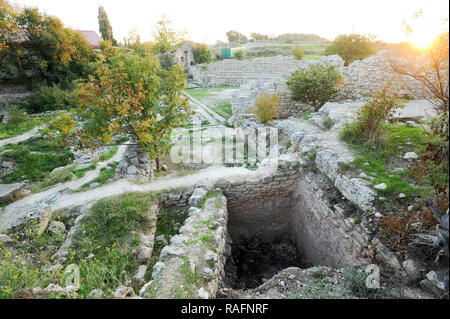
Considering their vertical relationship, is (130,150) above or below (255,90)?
below

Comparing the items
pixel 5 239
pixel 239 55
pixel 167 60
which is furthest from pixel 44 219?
pixel 239 55

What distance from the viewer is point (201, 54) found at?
33781mm

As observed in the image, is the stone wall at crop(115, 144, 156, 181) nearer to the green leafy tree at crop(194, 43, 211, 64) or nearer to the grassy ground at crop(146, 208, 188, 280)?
the grassy ground at crop(146, 208, 188, 280)

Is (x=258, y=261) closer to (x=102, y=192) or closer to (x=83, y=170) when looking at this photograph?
(x=102, y=192)

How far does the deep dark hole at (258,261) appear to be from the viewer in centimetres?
646

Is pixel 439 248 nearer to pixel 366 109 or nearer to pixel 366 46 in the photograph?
pixel 366 109

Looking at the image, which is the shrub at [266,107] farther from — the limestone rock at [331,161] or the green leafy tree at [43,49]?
the green leafy tree at [43,49]

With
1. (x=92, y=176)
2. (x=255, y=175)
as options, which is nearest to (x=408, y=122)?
(x=255, y=175)

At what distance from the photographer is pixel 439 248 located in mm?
3914

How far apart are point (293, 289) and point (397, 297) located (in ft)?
5.35

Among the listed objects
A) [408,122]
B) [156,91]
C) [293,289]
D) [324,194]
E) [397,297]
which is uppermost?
[156,91]

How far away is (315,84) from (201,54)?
26.4 m

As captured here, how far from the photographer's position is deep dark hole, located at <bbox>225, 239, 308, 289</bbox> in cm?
646

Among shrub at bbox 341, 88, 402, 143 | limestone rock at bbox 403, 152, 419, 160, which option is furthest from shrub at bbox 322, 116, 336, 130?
limestone rock at bbox 403, 152, 419, 160
